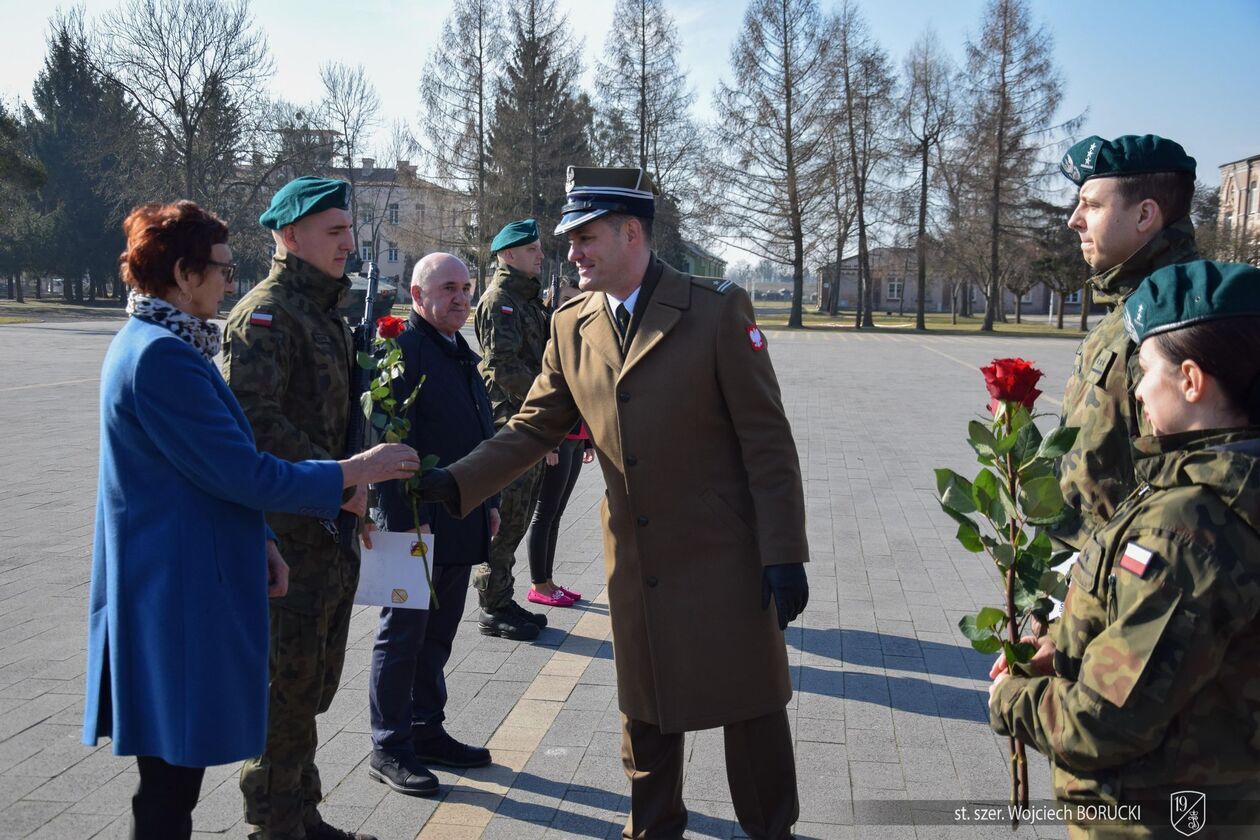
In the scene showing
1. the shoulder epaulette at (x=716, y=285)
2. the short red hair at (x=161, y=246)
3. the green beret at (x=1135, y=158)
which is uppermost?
the green beret at (x=1135, y=158)

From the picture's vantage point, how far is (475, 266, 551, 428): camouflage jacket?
568 cm

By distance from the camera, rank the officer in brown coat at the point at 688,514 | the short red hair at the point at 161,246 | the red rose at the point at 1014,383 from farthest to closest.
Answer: the officer in brown coat at the point at 688,514
the short red hair at the point at 161,246
the red rose at the point at 1014,383

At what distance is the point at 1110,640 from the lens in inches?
71.2

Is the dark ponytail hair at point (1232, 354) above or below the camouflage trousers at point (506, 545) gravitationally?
above

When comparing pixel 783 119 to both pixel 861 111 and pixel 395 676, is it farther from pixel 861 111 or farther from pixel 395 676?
pixel 395 676

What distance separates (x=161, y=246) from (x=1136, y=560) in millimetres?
2364

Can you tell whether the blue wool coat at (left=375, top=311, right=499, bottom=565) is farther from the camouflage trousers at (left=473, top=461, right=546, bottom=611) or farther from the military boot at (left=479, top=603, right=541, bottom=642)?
the military boot at (left=479, top=603, right=541, bottom=642)

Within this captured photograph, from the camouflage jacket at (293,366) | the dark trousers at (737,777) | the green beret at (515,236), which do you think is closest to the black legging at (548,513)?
the green beret at (515,236)

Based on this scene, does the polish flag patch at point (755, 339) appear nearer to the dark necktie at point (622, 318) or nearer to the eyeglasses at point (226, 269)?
the dark necktie at point (622, 318)

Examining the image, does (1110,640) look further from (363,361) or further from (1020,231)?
(1020,231)

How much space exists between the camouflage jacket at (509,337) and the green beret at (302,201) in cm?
221

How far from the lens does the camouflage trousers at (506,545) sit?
5727mm

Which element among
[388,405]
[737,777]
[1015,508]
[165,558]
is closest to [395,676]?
[388,405]

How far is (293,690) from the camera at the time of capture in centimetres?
322
